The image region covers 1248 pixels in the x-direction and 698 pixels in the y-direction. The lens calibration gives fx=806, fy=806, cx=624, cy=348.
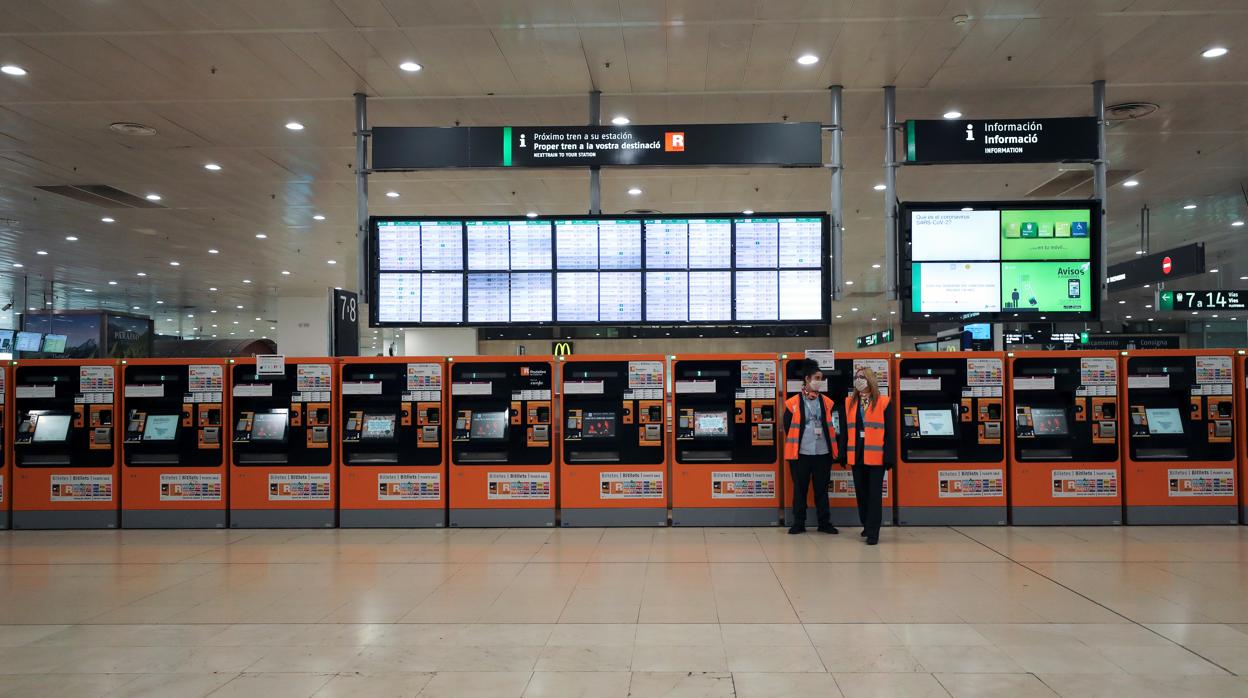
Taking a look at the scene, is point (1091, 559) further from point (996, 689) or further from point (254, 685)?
point (254, 685)

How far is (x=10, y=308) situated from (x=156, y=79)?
2406 cm

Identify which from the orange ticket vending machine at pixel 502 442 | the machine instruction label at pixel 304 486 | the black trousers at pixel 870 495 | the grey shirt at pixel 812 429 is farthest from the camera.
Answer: the machine instruction label at pixel 304 486

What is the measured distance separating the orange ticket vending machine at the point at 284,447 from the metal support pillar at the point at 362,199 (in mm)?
1305

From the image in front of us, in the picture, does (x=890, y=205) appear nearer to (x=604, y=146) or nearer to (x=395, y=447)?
(x=604, y=146)

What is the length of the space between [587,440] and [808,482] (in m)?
2.43

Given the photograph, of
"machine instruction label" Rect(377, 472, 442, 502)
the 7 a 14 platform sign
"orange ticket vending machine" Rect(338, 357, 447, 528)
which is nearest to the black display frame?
"orange ticket vending machine" Rect(338, 357, 447, 528)

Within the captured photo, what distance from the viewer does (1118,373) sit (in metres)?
8.81

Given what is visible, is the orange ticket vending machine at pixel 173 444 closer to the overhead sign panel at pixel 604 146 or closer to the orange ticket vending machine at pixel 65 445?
the orange ticket vending machine at pixel 65 445

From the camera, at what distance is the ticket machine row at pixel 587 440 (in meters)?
8.73

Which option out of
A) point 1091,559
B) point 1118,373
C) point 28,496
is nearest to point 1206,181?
point 1118,373

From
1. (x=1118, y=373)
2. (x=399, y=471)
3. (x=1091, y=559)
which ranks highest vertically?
(x=1118, y=373)

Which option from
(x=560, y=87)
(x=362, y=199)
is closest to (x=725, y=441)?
(x=560, y=87)

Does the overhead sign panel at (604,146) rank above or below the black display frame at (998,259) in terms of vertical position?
above

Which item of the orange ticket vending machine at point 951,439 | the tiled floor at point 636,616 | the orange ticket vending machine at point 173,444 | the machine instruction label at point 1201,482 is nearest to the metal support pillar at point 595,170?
the tiled floor at point 636,616
